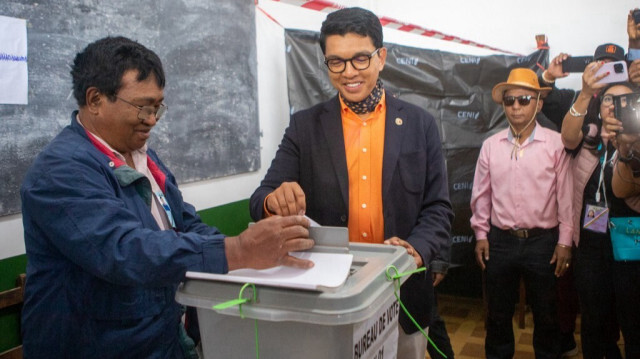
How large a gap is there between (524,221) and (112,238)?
2583 mm

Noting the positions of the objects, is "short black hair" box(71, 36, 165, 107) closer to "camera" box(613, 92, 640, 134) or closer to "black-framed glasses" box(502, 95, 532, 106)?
"camera" box(613, 92, 640, 134)

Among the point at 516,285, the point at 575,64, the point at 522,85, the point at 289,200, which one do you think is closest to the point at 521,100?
the point at 522,85

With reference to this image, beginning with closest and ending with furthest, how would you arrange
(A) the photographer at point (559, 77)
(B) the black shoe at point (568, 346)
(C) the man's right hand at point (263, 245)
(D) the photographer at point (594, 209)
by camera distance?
(C) the man's right hand at point (263, 245) → (D) the photographer at point (594, 209) → (A) the photographer at point (559, 77) → (B) the black shoe at point (568, 346)

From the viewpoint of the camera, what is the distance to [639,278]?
7.58 ft

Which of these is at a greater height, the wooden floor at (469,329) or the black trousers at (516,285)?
the black trousers at (516,285)

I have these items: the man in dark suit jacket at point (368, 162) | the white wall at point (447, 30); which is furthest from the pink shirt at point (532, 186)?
the white wall at point (447, 30)

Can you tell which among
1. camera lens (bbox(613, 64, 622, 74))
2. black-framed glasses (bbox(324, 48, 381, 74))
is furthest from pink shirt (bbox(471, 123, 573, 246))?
black-framed glasses (bbox(324, 48, 381, 74))

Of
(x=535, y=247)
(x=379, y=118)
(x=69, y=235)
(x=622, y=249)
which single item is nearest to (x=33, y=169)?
(x=69, y=235)

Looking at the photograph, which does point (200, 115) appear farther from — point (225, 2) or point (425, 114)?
point (425, 114)

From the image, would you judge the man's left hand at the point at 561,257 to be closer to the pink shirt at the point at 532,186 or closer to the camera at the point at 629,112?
the pink shirt at the point at 532,186

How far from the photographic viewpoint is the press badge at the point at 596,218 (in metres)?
2.40

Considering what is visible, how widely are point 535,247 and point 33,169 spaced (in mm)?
2716

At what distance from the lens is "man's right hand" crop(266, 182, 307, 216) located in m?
1.28

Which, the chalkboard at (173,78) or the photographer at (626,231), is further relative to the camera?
the photographer at (626,231)
